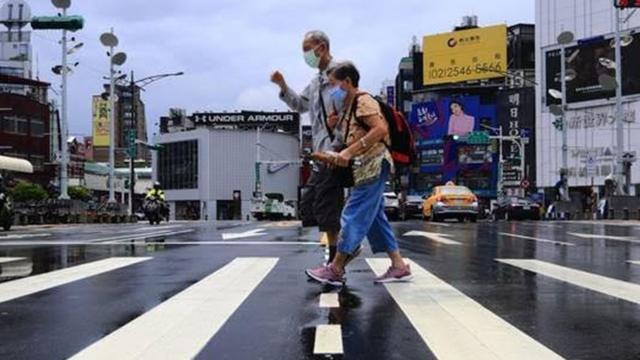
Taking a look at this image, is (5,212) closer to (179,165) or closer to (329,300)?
(329,300)

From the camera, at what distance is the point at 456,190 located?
3070cm

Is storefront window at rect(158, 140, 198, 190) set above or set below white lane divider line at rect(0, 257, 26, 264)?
above

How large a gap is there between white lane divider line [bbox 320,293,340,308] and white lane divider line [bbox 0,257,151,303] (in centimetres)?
234

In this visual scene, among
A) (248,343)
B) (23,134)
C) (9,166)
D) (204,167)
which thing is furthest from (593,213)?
(204,167)

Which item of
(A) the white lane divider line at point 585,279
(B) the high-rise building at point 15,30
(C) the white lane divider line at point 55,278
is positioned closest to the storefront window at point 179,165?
(B) the high-rise building at point 15,30

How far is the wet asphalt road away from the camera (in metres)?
4.21

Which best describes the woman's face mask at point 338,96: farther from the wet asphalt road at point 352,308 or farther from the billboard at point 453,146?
the billboard at point 453,146

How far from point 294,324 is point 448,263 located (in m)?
4.12

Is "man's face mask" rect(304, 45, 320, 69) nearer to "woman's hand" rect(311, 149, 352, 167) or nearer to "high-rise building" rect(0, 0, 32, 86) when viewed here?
"woman's hand" rect(311, 149, 352, 167)

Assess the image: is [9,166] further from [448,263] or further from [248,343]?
[248,343]

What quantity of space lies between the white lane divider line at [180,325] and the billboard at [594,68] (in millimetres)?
66997

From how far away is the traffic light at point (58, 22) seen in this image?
121ft

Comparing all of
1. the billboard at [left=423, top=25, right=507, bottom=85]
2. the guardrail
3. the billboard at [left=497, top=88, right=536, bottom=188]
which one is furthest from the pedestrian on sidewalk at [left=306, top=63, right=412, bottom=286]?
the billboard at [left=423, top=25, right=507, bottom=85]

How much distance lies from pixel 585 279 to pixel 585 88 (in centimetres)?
A: 6910
